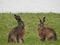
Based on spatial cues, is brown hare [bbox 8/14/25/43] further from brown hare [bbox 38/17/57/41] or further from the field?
brown hare [bbox 38/17/57/41]

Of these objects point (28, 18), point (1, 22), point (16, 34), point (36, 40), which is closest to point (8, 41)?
point (16, 34)

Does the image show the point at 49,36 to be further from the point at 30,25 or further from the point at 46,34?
the point at 30,25

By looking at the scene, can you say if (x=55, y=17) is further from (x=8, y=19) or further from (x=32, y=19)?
(x=8, y=19)

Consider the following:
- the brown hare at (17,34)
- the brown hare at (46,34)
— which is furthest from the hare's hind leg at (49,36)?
the brown hare at (17,34)

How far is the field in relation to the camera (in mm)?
8801

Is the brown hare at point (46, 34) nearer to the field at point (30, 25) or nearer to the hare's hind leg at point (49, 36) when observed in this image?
the hare's hind leg at point (49, 36)

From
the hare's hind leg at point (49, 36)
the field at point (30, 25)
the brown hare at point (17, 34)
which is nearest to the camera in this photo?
the brown hare at point (17, 34)

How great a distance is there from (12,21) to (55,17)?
2.05m

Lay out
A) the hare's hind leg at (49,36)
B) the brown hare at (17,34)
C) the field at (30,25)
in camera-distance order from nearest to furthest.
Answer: the brown hare at (17,34), the field at (30,25), the hare's hind leg at (49,36)

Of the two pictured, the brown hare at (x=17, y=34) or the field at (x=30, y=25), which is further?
the field at (x=30, y=25)

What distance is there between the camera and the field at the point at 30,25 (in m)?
8.80

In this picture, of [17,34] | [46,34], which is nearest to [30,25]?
[46,34]

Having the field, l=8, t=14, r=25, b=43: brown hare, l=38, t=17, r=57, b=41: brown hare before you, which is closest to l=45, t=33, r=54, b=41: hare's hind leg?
l=38, t=17, r=57, b=41: brown hare

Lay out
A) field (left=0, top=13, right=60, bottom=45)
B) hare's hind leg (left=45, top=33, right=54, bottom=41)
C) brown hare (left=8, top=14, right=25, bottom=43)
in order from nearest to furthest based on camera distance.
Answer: brown hare (left=8, top=14, right=25, bottom=43) < field (left=0, top=13, right=60, bottom=45) < hare's hind leg (left=45, top=33, right=54, bottom=41)
